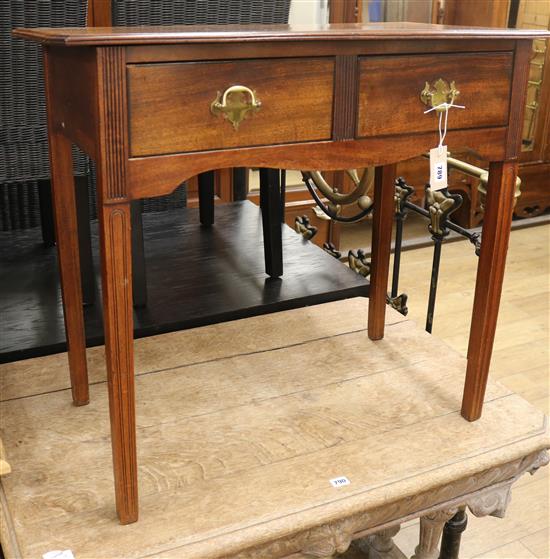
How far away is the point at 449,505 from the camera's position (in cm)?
130

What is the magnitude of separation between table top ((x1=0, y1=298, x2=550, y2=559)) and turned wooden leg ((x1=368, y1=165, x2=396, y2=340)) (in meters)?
0.06

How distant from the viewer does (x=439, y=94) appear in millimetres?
1121

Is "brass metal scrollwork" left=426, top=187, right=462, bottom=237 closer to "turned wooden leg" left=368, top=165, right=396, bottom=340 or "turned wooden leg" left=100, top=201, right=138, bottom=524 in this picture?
"turned wooden leg" left=368, top=165, right=396, bottom=340

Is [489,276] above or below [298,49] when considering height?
below

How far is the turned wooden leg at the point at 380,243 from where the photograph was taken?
5.00 ft

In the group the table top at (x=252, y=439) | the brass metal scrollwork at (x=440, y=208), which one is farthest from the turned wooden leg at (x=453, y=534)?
the brass metal scrollwork at (x=440, y=208)

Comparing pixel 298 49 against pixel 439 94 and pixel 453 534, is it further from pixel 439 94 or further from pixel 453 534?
pixel 453 534

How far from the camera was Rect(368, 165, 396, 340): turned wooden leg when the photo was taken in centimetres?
152

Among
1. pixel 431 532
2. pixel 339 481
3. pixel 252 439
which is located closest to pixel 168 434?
pixel 252 439

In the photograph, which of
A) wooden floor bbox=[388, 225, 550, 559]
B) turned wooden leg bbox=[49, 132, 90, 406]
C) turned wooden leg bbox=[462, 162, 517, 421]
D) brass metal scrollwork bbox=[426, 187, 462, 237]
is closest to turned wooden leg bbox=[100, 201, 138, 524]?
turned wooden leg bbox=[49, 132, 90, 406]

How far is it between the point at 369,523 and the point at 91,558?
448 millimetres

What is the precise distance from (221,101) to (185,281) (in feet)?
3.39

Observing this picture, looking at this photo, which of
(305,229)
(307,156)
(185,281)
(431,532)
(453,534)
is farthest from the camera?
(305,229)

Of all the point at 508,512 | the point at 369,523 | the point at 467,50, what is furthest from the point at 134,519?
the point at 508,512
